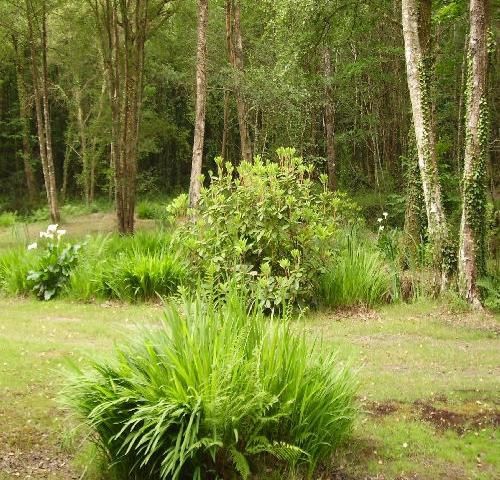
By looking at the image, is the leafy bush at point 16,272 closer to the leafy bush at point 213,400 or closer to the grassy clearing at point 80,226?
the leafy bush at point 213,400

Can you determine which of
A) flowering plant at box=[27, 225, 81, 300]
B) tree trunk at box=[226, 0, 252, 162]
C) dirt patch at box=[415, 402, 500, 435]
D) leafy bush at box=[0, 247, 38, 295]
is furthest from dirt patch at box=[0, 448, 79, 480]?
tree trunk at box=[226, 0, 252, 162]

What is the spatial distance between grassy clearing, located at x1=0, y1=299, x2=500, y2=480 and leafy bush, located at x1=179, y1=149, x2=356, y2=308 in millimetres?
758

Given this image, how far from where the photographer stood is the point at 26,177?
31.3 metres

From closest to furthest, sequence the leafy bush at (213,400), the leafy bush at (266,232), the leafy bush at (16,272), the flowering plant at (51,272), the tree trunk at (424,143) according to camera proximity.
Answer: the leafy bush at (213,400) → the leafy bush at (266,232) → the tree trunk at (424,143) → the flowering plant at (51,272) → the leafy bush at (16,272)

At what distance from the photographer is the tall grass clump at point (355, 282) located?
9.58 meters

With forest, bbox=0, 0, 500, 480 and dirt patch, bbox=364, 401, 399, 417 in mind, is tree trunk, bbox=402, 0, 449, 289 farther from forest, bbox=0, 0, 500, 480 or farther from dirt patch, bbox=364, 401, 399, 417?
dirt patch, bbox=364, 401, 399, 417

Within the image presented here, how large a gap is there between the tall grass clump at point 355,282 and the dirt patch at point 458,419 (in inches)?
A: 155

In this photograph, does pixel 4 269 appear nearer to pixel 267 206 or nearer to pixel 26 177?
pixel 267 206

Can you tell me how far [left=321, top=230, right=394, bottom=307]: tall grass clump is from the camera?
377 inches

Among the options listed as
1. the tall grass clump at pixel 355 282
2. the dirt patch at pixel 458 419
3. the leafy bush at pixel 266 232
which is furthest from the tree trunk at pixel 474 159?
the dirt patch at pixel 458 419

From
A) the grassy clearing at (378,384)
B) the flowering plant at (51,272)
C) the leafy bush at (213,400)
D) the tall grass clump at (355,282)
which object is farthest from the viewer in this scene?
the flowering plant at (51,272)

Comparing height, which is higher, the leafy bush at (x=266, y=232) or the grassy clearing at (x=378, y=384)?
the leafy bush at (x=266, y=232)

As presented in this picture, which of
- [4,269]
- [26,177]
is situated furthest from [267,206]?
[26,177]

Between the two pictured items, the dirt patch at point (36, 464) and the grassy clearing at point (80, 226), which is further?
the grassy clearing at point (80, 226)
